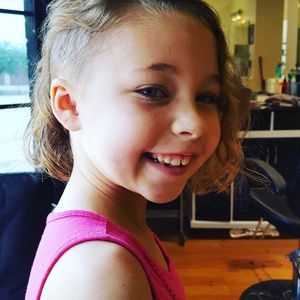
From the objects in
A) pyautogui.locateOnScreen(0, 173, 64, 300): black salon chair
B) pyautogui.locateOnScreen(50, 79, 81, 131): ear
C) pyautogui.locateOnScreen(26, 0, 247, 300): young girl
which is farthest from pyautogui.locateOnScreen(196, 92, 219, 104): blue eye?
pyautogui.locateOnScreen(0, 173, 64, 300): black salon chair

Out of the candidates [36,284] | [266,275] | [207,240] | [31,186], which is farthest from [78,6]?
[207,240]

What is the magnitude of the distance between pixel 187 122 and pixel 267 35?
2747 mm

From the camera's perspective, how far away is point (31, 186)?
106 centimetres

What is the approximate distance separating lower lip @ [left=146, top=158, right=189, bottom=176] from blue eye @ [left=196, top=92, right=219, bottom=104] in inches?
3.6

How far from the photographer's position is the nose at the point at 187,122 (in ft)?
1.56

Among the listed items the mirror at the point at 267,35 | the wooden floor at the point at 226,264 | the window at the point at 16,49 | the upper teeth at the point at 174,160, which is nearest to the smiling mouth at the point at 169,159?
the upper teeth at the point at 174,160

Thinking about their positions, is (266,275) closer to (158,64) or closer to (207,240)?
(207,240)

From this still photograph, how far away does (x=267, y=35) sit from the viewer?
9.69 ft

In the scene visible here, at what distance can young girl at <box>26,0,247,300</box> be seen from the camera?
0.44 metres

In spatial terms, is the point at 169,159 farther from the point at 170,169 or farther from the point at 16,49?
the point at 16,49

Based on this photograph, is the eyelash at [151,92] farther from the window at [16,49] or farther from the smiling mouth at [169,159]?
the window at [16,49]

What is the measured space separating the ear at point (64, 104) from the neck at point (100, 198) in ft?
0.26

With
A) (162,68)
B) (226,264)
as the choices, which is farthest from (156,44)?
(226,264)

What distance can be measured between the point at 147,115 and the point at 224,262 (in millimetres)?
2095
